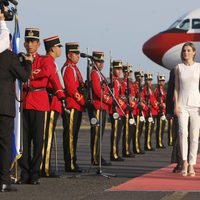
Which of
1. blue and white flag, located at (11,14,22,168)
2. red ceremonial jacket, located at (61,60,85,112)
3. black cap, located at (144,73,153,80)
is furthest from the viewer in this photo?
black cap, located at (144,73,153,80)

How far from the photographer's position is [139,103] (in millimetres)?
20312

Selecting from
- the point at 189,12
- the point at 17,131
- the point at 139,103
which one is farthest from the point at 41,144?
the point at 189,12

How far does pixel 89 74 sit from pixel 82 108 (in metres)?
0.69

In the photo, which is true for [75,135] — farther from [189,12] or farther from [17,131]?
[189,12]

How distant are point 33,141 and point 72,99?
2071mm

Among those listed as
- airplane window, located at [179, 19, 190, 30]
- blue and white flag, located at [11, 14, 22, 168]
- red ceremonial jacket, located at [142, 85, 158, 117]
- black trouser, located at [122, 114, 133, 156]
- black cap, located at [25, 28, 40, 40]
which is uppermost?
airplane window, located at [179, 19, 190, 30]

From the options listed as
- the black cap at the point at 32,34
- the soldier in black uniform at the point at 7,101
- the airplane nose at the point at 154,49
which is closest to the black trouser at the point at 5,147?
the soldier in black uniform at the point at 7,101

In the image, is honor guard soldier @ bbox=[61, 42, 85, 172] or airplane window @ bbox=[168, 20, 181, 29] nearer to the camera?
honor guard soldier @ bbox=[61, 42, 85, 172]

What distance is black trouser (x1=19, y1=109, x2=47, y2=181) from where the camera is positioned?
12.1 meters

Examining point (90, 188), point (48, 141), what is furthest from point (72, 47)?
point (90, 188)

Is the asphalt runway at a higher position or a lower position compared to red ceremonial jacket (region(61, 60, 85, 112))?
lower

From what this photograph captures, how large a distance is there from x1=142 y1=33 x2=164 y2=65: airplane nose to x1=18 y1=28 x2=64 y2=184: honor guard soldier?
19.2 m

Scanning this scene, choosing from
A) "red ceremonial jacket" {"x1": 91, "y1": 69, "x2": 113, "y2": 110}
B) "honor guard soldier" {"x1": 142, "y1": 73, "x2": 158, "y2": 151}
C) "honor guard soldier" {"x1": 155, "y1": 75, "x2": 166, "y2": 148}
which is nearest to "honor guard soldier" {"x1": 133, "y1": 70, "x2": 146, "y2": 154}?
"honor guard soldier" {"x1": 142, "y1": 73, "x2": 158, "y2": 151}

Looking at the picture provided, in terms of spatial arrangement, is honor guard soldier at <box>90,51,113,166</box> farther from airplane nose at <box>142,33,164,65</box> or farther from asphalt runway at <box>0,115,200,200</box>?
airplane nose at <box>142,33,164,65</box>
